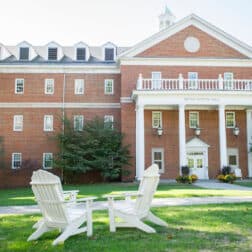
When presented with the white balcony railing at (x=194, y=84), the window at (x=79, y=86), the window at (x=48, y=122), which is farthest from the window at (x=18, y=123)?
the white balcony railing at (x=194, y=84)

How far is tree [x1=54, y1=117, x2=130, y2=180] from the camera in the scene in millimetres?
27484

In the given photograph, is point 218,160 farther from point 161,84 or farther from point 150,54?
point 150,54

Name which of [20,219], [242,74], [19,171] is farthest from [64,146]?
[20,219]

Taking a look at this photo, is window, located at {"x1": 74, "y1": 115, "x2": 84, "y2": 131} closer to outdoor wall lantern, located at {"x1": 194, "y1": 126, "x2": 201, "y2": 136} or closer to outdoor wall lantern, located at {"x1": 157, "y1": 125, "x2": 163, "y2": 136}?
outdoor wall lantern, located at {"x1": 157, "y1": 125, "x2": 163, "y2": 136}

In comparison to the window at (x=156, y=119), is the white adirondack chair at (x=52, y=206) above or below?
below

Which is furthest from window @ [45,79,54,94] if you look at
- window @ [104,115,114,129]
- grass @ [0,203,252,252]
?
grass @ [0,203,252,252]

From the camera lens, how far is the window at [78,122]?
30253 millimetres

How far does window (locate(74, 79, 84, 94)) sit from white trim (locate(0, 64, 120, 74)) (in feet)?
2.73

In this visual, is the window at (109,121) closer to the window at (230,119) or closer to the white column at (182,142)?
the white column at (182,142)

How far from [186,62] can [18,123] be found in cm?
1532

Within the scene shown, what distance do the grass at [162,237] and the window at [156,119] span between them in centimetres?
2042

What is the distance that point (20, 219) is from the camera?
924 cm

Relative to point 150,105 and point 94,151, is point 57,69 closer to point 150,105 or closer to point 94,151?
point 94,151

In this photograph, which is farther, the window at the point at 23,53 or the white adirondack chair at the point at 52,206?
the window at the point at 23,53
